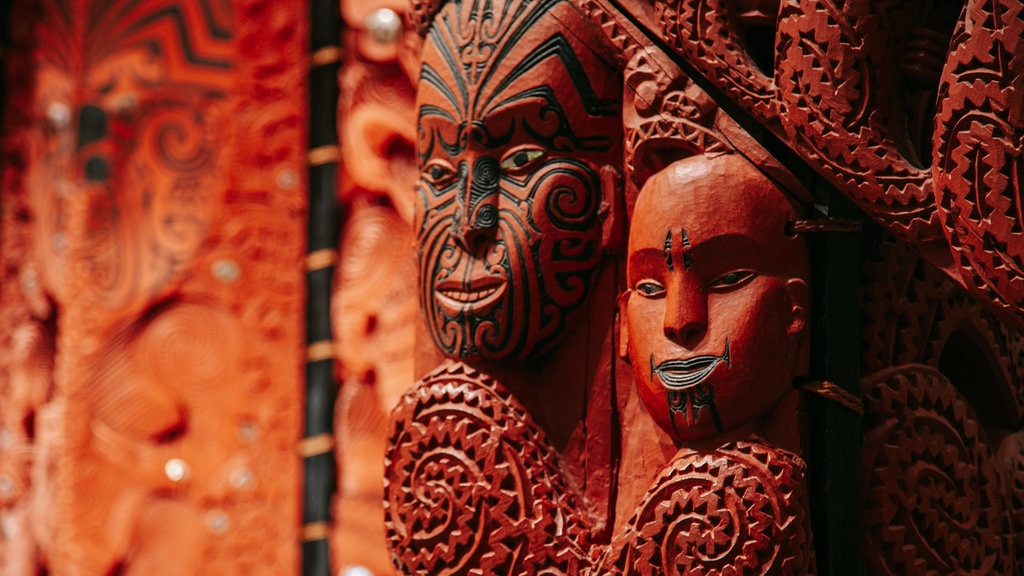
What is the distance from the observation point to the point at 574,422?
199 centimetres

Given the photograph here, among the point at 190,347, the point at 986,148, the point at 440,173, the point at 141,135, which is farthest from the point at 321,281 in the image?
the point at 986,148

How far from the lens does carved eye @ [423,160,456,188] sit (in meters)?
2.04

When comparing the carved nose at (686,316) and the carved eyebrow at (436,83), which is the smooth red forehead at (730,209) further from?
the carved eyebrow at (436,83)

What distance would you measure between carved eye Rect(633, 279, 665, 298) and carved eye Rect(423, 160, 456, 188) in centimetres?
25

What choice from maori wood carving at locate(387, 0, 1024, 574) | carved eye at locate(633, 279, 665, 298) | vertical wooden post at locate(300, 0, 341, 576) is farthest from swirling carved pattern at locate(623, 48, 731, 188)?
vertical wooden post at locate(300, 0, 341, 576)

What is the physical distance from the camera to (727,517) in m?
1.78

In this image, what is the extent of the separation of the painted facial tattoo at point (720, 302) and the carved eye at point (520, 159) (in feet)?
0.53

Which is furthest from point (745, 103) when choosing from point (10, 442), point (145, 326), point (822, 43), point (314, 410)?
point (10, 442)

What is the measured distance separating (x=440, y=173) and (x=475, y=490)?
1.07ft

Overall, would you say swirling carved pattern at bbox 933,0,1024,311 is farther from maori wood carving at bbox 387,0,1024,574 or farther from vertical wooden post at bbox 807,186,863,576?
vertical wooden post at bbox 807,186,863,576

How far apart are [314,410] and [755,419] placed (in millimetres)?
1450

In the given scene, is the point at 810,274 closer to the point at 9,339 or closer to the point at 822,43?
the point at 822,43

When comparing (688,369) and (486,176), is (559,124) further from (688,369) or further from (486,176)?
(688,369)

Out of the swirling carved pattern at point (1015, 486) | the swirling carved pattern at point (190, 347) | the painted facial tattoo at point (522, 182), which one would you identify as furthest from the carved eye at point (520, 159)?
the swirling carved pattern at point (190, 347)
